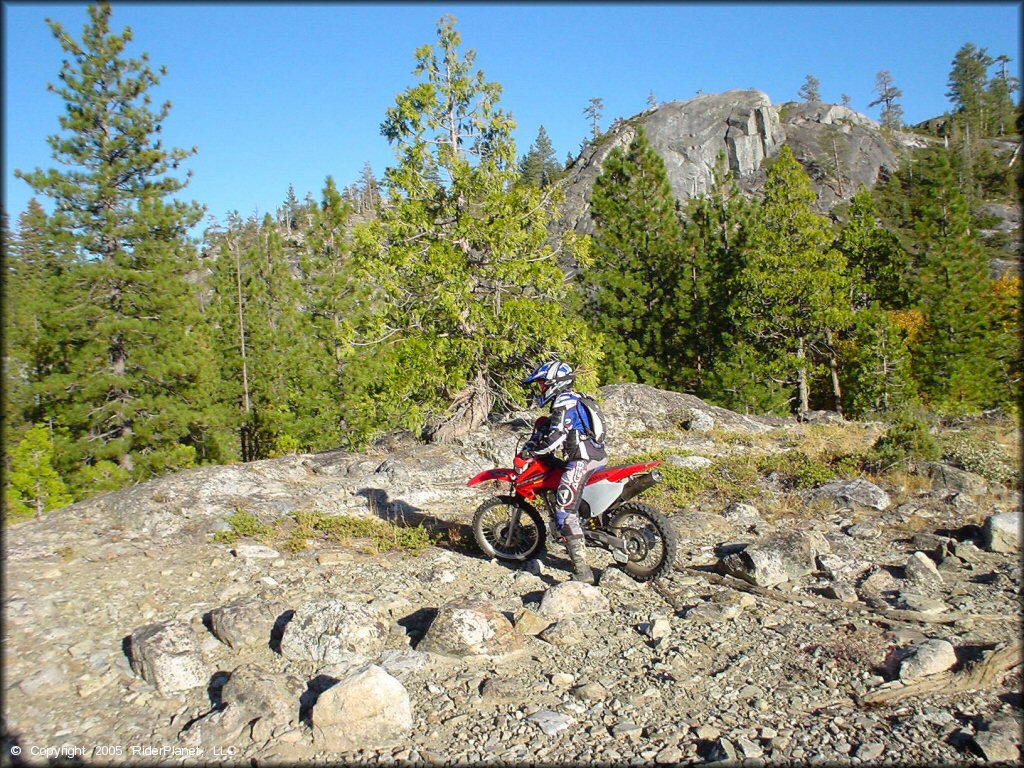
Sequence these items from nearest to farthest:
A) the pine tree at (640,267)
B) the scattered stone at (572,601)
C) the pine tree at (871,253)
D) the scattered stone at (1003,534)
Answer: the scattered stone at (572,601)
the scattered stone at (1003,534)
the pine tree at (640,267)
the pine tree at (871,253)

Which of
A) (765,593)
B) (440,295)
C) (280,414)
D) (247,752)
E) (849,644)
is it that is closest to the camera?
(247,752)

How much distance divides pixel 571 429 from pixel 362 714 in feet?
11.9

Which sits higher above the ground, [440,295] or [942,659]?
[440,295]

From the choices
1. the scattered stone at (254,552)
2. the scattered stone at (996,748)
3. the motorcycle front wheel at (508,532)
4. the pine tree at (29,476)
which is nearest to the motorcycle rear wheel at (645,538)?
the motorcycle front wheel at (508,532)

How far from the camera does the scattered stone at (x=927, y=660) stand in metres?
5.00

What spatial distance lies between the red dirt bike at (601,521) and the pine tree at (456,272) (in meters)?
4.69

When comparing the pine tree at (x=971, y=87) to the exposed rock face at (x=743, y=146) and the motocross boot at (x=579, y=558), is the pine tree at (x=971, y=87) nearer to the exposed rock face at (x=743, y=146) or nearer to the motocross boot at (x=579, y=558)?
the exposed rock face at (x=743, y=146)

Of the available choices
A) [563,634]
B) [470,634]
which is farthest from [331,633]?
[563,634]

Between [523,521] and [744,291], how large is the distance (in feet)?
68.0

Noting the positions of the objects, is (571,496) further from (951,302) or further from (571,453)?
(951,302)

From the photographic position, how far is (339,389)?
27.0m

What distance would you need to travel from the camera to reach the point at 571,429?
7.32m

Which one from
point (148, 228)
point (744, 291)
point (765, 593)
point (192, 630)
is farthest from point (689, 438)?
point (148, 228)

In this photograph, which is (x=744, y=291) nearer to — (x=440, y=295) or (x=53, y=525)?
(x=440, y=295)
